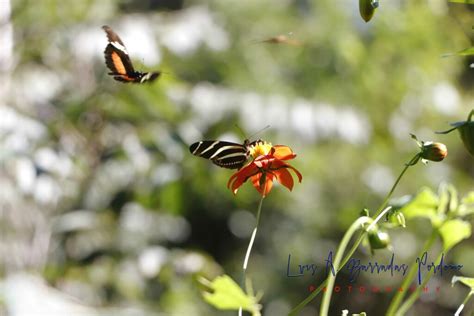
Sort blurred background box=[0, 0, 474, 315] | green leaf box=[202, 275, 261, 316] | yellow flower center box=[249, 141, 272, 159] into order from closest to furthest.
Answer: green leaf box=[202, 275, 261, 316], yellow flower center box=[249, 141, 272, 159], blurred background box=[0, 0, 474, 315]

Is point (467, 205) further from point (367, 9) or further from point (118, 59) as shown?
point (118, 59)

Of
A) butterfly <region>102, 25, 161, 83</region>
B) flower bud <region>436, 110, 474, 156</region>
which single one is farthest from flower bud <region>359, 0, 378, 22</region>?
butterfly <region>102, 25, 161, 83</region>

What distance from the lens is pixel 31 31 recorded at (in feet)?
5.85

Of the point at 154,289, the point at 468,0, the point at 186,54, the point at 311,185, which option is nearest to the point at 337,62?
the point at 311,185

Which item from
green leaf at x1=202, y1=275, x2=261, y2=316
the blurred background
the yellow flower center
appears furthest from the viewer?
the blurred background

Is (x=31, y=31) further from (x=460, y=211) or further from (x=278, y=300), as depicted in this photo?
(x=460, y=211)

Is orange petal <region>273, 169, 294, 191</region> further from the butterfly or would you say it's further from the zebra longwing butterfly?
the butterfly

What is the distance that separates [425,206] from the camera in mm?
336

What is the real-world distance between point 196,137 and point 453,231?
3.26 ft

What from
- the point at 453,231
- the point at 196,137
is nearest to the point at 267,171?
the point at 453,231

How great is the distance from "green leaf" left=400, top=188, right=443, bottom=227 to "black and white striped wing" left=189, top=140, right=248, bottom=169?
11 cm

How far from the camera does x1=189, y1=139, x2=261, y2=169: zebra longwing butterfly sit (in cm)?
39

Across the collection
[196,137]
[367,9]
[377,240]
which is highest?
[367,9]

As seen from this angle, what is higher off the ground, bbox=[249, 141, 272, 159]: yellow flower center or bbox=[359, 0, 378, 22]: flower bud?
bbox=[359, 0, 378, 22]: flower bud
